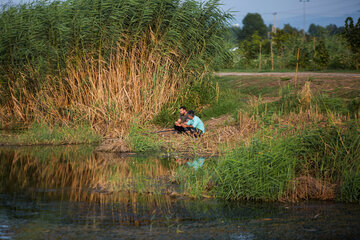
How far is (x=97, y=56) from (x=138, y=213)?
9.81 m

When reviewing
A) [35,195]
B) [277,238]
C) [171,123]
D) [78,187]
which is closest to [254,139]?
[277,238]

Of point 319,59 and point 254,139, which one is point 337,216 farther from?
point 319,59

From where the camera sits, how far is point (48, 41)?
15.0 meters

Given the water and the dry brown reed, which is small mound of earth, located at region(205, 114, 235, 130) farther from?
the water

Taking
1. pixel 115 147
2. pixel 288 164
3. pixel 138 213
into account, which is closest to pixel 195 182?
pixel 288 164

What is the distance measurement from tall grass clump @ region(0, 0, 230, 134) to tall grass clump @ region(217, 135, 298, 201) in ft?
23.5

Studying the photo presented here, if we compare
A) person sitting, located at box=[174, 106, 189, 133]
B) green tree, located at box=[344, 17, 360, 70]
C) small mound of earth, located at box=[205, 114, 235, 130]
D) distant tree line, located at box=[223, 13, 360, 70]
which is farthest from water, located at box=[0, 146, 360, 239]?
green tree, located at box=[344, 17, 360, 70]

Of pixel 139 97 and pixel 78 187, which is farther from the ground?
pixel 139 97

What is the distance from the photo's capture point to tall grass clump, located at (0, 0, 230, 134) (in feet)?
47.9

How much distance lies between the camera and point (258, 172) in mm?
7070

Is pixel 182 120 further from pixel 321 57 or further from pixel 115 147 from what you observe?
pixel 321 57

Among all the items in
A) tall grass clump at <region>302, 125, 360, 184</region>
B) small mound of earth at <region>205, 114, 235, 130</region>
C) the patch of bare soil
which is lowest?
small mound of earth at <region>205, 114, 235, 130</region>

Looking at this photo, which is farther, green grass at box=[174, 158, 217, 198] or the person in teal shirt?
the person in teal shirt

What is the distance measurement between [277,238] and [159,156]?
634 centimetres
